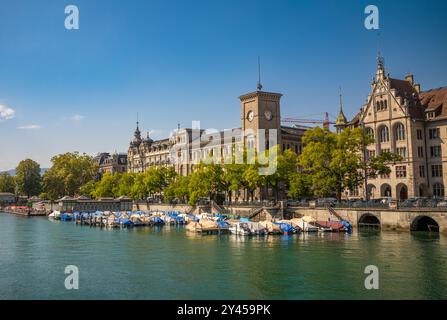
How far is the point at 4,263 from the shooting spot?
43.2 metres

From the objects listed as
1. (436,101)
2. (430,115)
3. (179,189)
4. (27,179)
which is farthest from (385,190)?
(27,179)

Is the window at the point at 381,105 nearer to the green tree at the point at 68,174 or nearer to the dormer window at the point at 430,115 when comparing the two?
the dormer window at the point at 430,115

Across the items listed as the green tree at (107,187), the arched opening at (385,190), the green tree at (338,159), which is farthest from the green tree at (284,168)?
the green tree at (107,187)

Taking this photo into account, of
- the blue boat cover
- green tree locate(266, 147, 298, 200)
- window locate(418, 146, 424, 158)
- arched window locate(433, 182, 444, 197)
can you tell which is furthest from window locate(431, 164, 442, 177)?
the blue boat cover

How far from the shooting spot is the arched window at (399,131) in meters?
82.8

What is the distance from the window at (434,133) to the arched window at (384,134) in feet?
23.9

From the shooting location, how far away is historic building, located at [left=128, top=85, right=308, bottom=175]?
351ft

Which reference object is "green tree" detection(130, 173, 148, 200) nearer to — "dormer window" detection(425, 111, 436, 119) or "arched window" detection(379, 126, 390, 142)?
"arched window" detection(379, 126, 390, 142)

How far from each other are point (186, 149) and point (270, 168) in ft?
179

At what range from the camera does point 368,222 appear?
2751 inches

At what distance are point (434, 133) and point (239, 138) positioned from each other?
1799 inches

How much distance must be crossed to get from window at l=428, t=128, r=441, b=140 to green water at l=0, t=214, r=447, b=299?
Result: 3022 centimetres

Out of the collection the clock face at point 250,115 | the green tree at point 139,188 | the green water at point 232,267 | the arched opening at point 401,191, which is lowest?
the green water at point 232,267

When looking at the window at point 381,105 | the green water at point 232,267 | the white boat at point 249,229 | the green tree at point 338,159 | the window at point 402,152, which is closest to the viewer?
the green water at point 232,267
